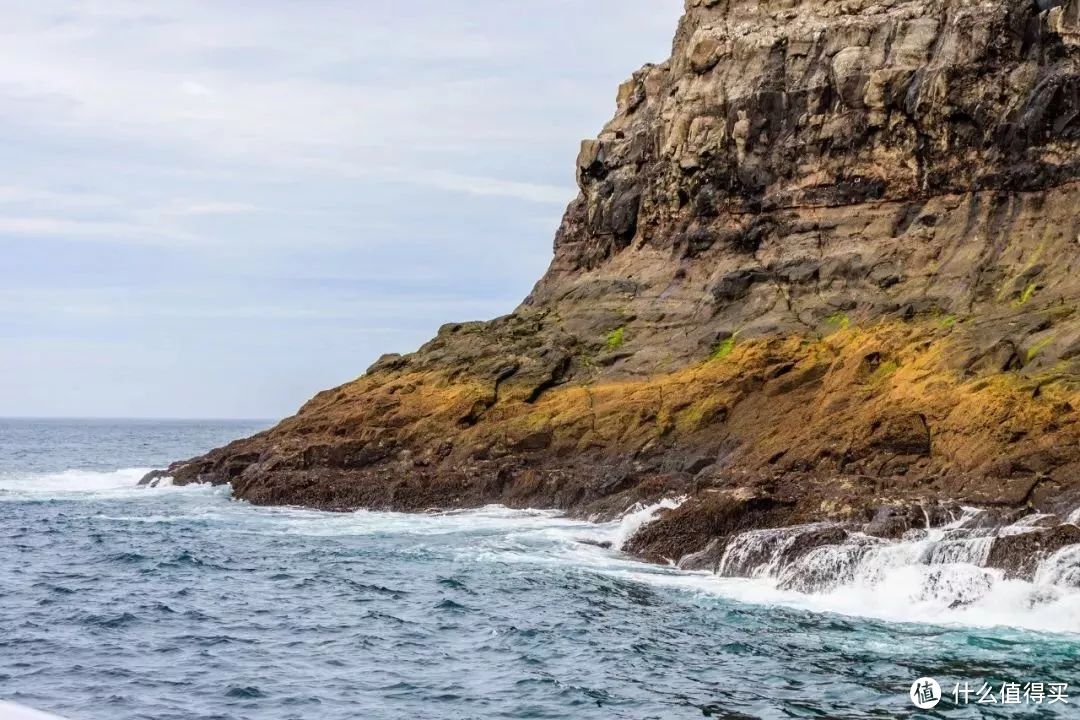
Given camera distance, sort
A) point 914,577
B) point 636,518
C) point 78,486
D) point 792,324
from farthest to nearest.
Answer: point 78,486, point 792,324, point 636,518, point 914,577

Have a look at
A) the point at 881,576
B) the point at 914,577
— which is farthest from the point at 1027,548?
the point at 881,576

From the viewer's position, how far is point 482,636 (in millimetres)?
22625

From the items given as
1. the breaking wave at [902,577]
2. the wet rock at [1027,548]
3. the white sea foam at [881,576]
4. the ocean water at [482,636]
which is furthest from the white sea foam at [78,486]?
the wet rock at [1027,548]

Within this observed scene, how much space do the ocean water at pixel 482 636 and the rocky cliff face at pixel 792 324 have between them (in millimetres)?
4452

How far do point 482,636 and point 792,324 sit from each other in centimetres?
2264

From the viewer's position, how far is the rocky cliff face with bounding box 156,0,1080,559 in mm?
32312

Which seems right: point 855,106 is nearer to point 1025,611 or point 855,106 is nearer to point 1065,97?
point 1065,97

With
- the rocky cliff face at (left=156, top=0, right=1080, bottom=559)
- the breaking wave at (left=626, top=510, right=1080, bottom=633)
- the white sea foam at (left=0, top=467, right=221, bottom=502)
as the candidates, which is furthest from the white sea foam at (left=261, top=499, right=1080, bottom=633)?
the white sea foam at (left=0, top=467, right=221, bottom=502)

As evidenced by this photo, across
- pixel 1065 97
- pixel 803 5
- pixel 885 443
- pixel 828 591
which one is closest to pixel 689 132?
pixel 803 5

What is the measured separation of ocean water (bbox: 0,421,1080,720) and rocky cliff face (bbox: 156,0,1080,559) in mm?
4452

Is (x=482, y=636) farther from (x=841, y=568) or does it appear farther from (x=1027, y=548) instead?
(x=1027, y=548)

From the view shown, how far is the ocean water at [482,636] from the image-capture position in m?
18.0

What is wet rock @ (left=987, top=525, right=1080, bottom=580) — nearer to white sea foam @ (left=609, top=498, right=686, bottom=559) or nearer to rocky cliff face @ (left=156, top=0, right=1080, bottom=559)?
rocky cliff face @ (left=156, top=0, right=1080, bottom=559)

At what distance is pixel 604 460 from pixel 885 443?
34.3 feet
